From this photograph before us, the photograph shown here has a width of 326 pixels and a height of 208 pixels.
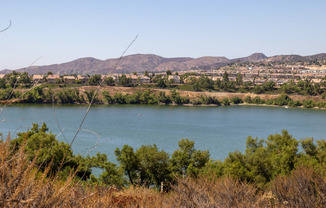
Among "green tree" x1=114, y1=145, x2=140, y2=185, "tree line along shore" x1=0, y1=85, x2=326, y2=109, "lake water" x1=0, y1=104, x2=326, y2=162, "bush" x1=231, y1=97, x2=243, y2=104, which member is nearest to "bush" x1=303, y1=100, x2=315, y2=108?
"tree line along shore" x1=0, y1=85, x2=326, y2=109

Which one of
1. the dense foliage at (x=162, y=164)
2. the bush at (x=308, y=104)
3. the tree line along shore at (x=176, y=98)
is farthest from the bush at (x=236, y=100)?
the dense foliage at (x=162, y=164)

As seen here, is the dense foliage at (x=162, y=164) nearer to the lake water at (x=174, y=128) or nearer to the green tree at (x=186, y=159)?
the green tree at (x=186, y=159)

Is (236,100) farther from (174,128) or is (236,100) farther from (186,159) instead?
(186,159)

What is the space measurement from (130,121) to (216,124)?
35.2ft

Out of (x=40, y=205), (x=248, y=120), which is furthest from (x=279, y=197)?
(x=248, y=120)

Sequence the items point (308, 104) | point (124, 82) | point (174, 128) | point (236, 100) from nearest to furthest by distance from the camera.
Answer: point (174, 128) < point (308, 104) < point (236, 100) < point (124, 82)

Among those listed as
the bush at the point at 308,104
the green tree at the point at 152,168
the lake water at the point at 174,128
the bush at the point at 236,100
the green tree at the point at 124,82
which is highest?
the green tree at the point at 124,82

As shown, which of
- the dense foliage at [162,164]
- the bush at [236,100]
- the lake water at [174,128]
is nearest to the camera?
the dense foliage at [162,164]

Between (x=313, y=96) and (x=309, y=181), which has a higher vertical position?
(x=309, y=181)

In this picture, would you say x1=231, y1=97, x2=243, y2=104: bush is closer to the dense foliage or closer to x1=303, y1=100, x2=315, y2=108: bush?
x1=303, y1=100, x2=315, y2=108: bush

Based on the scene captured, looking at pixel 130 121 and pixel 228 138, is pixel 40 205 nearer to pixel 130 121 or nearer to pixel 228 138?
pixel 228 138

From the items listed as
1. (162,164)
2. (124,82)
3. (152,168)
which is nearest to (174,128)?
(162,164)

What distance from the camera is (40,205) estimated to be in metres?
2.04

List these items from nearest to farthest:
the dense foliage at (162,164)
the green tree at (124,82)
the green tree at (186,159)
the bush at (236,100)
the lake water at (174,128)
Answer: the dense foliage at (162,164)
the green tree at (186,159)
the lake water at (174,128)
the bush at (236,100)
the green tree at (124,82)
